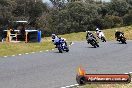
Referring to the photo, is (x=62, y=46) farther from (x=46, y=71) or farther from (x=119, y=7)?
(x=119, y=7)

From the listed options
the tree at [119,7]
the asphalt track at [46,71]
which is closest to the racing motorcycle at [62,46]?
the asphalt track at [46,71]

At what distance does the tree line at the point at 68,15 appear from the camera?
2881 inches

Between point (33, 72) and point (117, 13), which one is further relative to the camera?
point (117, 13)

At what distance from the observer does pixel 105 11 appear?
80688 millimetres

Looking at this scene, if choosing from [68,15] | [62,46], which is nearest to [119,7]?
[68,15]

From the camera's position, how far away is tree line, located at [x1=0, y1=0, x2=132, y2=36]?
73.2 meters

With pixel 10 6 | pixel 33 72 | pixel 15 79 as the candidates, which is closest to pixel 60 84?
pixel 15 79

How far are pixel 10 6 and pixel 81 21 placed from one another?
1580 centimetres

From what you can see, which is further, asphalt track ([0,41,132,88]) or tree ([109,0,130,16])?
tree ([109,0,130,16])

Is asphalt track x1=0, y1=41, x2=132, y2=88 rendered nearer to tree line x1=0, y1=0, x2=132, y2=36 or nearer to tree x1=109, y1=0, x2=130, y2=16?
tree line x1=0, y1=0, x2=132, y2=36

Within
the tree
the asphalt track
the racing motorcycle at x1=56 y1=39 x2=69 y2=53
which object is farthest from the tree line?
the asphalt track

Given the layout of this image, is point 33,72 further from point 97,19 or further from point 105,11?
point 105,11

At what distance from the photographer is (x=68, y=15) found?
7519 centimetres

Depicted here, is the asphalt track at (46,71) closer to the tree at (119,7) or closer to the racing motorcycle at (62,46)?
the racing motorcycle at (62,46)
